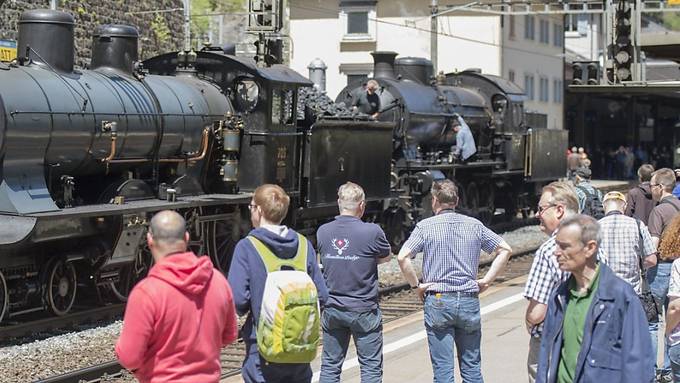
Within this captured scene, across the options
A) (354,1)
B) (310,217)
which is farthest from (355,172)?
(354,1)

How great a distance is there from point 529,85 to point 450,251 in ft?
136

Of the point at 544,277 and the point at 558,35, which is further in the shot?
the point at 558,35

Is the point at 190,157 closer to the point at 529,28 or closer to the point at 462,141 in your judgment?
the point at 462,141

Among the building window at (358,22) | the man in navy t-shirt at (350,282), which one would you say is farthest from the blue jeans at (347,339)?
the building window at (358,22)

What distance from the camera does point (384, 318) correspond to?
1403cm

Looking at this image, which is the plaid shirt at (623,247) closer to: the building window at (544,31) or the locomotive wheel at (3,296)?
the locomotive wheel at (3,296)

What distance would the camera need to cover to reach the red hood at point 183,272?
5.17 metres

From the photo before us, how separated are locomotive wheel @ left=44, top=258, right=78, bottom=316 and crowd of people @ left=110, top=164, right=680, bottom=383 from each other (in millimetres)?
5604

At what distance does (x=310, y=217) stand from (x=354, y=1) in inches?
1175

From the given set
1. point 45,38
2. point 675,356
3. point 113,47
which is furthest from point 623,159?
point 675,356

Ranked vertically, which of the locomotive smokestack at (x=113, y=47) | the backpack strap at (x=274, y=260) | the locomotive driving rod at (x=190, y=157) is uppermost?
the locomotive smokestack at (x=113, y=47)

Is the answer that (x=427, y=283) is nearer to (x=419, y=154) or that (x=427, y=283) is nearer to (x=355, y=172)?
(x=355, y=172)

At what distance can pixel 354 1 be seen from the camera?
46.6 metres

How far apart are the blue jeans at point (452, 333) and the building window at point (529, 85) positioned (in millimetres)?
40682
